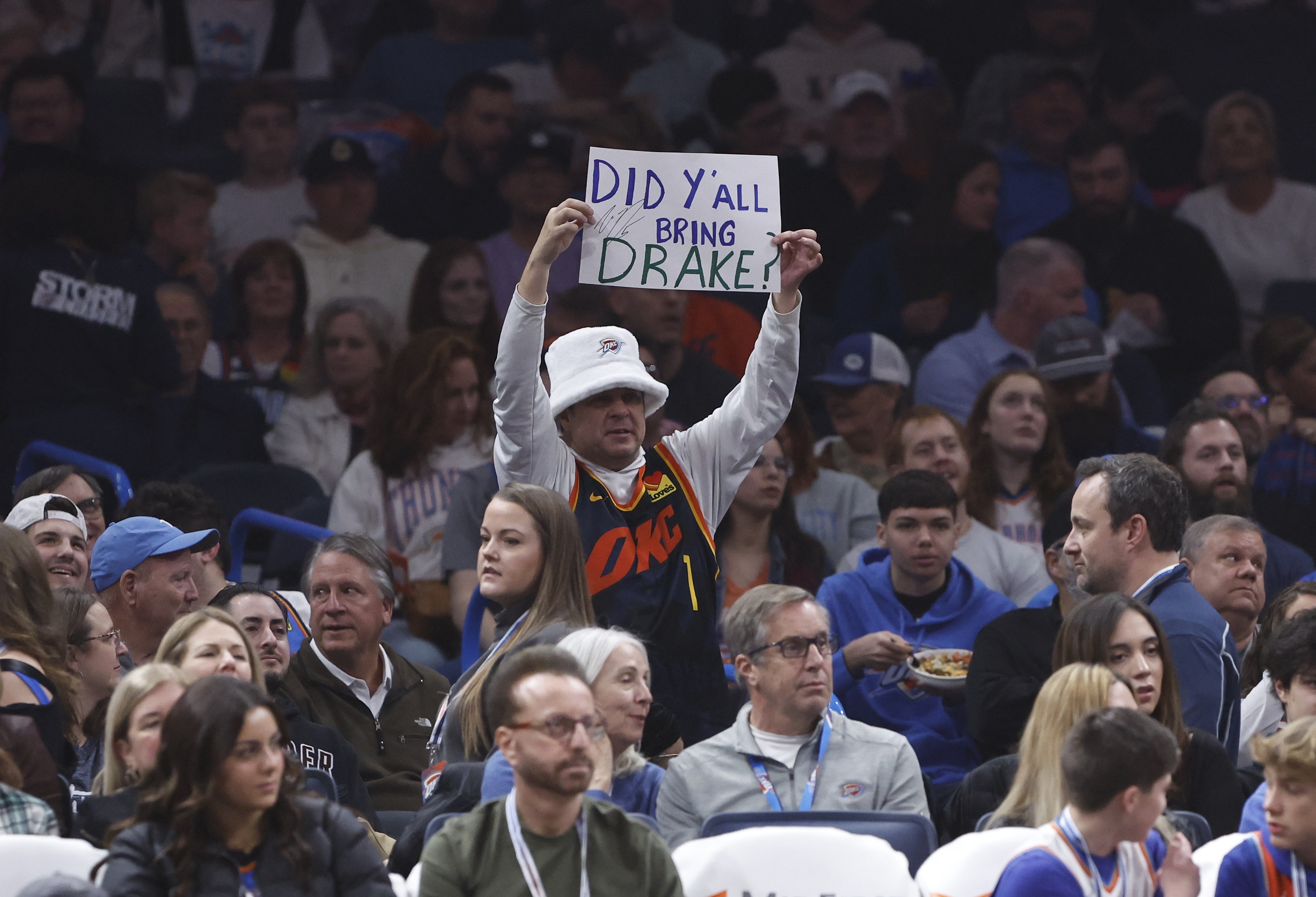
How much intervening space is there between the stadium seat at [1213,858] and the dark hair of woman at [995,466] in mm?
3214

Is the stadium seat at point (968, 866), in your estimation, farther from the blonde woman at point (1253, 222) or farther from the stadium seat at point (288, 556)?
the blonde woman at point (1253, 222)

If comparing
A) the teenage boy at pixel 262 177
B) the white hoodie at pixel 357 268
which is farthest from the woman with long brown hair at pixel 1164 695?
the teenage boy at pixel 262 177

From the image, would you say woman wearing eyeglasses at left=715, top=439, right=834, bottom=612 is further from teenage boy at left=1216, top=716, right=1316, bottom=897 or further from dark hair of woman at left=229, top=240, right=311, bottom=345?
teenage boy at left=1216, top=716, right=1316, bottom=897

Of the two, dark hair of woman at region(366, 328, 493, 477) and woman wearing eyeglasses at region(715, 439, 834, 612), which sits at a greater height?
dark hair of woman at region(366, 328, 493, 477)

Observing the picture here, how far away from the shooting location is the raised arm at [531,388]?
5004 millimetres

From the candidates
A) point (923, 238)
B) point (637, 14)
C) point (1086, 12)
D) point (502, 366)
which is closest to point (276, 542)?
point (502, 366)

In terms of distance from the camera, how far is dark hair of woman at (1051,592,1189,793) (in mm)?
4535

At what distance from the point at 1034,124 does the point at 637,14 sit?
7.80 feet

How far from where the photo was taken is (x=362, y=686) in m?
5.61

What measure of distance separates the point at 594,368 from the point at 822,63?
5.79m

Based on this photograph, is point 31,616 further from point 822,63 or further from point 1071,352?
point 822,63

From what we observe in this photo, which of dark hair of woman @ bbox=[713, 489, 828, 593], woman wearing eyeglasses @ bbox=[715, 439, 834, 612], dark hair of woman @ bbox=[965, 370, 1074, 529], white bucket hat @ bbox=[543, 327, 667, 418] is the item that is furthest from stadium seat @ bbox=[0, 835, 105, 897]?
dark hair of woman @ bbox=[965, 370, 1074, 529]

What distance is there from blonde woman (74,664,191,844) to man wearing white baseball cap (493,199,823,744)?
1290 millimetres

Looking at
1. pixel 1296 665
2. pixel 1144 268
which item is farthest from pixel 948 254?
pixel 1296 665
